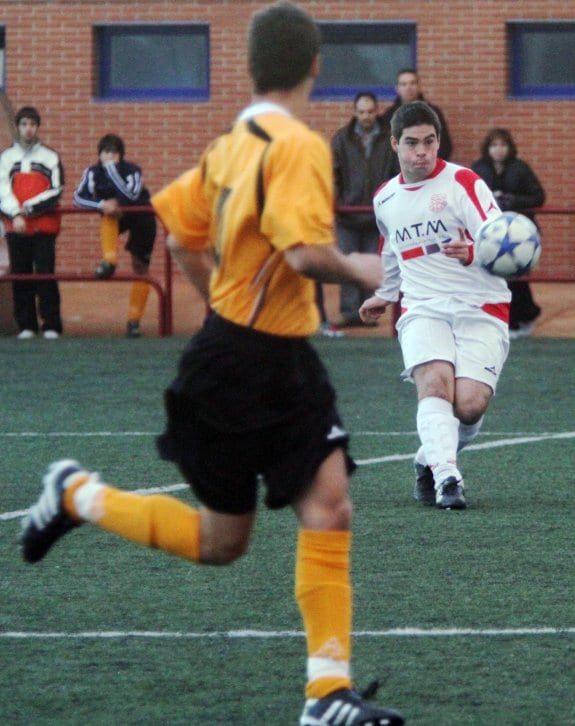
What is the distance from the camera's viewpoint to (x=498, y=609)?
578 cm

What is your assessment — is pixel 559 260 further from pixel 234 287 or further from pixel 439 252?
pixel 234 287

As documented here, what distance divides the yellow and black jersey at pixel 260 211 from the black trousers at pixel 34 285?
1207 cm

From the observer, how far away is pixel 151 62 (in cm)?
2098

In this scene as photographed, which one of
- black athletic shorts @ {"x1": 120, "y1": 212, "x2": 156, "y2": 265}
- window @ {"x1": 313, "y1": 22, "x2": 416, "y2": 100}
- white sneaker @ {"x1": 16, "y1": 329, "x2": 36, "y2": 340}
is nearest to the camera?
white sneaker @ {"x1": 16, "y1": 329, "x2": 36, "y2": 340}

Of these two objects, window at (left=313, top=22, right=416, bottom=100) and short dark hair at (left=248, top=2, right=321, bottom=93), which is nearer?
short dark hair at (left=248, top=2, right=321, bottom=93)

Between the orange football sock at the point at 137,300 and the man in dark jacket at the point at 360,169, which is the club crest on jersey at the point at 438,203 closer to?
the man in dark jacket at the point at 360,169

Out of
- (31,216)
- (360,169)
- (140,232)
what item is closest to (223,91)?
(140,232)

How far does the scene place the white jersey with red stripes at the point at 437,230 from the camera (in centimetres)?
789

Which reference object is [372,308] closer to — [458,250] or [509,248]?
[458,250]

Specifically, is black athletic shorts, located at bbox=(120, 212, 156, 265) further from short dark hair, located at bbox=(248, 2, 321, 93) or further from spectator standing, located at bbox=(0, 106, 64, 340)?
short dark hair, located at bbox=(248, 2, 321, 93)

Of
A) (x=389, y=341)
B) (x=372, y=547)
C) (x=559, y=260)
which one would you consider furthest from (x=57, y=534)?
(x=559, y=260)

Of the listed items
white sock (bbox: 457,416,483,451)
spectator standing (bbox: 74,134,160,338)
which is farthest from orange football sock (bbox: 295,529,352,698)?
spectator standing (bbox: 74,134,160,338)

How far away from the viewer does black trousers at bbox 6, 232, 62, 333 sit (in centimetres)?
1670

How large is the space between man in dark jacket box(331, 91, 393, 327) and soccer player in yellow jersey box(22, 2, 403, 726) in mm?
11654
